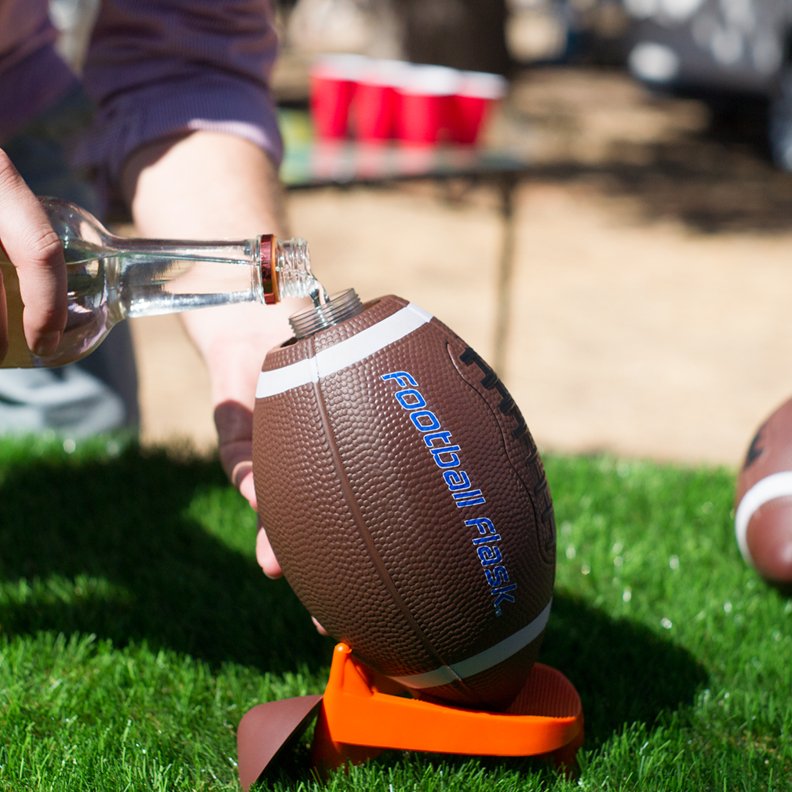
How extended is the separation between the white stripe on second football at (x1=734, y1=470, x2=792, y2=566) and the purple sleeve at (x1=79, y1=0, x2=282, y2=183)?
1.36 meters

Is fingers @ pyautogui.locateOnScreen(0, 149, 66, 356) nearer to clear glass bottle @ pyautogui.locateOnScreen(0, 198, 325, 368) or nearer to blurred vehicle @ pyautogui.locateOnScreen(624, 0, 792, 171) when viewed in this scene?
clear glass bottle @ pyautogui.locateOnScreen(0, 198, 325, 368)

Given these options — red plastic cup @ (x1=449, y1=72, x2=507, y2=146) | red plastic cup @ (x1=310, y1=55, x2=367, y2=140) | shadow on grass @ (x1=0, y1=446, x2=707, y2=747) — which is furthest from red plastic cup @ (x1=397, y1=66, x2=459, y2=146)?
shadow on grass @ (x1=0, y1=446, x2=707, y2=747)

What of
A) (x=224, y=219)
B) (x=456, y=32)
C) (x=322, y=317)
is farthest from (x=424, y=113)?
(x=456, y=32)

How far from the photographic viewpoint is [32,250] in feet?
5.39

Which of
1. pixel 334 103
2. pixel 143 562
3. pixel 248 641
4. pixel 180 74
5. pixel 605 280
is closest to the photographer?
pixel 248 641

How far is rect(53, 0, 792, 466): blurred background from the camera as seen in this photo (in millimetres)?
5969

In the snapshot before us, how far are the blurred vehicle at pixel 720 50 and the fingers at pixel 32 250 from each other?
8750 millimetres

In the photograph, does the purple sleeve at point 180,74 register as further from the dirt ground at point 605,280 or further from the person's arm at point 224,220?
the dirt ground at point 605,280

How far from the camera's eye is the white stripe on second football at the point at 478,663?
182 cm

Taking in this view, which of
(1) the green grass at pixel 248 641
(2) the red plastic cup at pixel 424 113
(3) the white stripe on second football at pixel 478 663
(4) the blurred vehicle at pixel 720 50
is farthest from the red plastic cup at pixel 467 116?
(4) the blurred vehicle at pixel 720 50

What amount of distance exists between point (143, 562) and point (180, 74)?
119 cm

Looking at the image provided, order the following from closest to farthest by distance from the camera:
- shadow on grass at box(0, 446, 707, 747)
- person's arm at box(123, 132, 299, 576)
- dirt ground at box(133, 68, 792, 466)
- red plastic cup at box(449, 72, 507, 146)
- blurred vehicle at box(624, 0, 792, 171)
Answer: person's arm at box(123, 132, 299, 576) → shadow on grass at box(0, 446, 707, 747) → red plastic cup at box(449, 72, 507, 146) → dirt ground at box(133, 68, 792, 466) → blurred vehicle at box(624, 0, 792, 171)

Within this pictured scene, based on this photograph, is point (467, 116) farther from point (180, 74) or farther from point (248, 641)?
point (248, 641)

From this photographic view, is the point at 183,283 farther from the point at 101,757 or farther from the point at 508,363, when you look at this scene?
the point at 508,363
